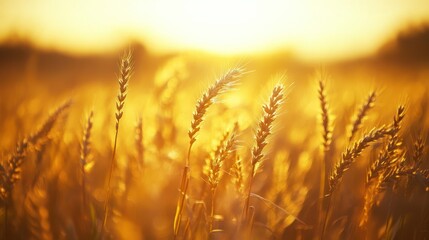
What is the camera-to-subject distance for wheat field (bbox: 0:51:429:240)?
5.79ft

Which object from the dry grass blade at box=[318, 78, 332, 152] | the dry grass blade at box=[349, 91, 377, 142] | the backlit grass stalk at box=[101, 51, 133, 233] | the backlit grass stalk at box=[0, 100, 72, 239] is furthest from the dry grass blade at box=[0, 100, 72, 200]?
the dry grass blade at box=[349, 91, 377, 142]

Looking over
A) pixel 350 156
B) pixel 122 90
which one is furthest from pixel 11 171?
pixel 350 156

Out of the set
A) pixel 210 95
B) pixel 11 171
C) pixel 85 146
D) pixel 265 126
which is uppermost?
pixel 210 95

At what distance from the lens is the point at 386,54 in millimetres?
14297

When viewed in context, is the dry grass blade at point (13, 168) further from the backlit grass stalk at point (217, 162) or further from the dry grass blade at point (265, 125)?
the dry grass blade at point (265, 125)

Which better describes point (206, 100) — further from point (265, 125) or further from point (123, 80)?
point (123, 80)

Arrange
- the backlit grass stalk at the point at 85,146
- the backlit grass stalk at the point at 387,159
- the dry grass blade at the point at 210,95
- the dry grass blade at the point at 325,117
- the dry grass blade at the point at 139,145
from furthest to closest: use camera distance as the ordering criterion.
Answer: the dry grass blade at the point at 139,145 < the dry grass blade at the point at 325,117 < the backlit grass stalk at the point at 85,146 < the backlit grass stalk at the point at 387,159 < the dry grass blade at the point at 210,95

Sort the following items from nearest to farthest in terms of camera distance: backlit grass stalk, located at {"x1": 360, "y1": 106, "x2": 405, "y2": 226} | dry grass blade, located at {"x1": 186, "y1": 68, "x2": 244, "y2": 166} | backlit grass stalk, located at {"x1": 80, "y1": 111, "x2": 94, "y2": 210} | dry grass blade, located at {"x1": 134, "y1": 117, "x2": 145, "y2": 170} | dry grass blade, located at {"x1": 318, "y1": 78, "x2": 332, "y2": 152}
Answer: dry grass blade, located at {"x1": 186, "y1": 68, "x2": 244, "y2": 166} → backlit grass stalk, located at {"x1": 360, "y1": 106, "x2": 405, "y2": 226} → backlit grass stalk, located at {"x1": 80, "y1": 111, "x2": 94, "y2": 210} → dry grass blade, located at {"x1": 318, "y1": 78, "x2": 332, "y2": 152} → dry grass blade, located at {"x1": 134, "y1": 117, "x2": 145, "y2": 170}

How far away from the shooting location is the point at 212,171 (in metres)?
1.69

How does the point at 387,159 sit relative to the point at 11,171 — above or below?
above

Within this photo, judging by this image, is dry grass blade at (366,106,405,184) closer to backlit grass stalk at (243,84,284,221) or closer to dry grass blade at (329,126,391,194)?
dry grass blade at (329,126,391,194)

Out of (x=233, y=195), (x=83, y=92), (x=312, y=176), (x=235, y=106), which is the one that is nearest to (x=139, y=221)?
(x=233, y=195)

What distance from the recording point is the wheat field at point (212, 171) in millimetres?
1765

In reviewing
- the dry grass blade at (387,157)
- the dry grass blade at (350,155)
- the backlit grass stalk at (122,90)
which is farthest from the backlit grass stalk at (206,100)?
the dry grass blade at (387,157)
